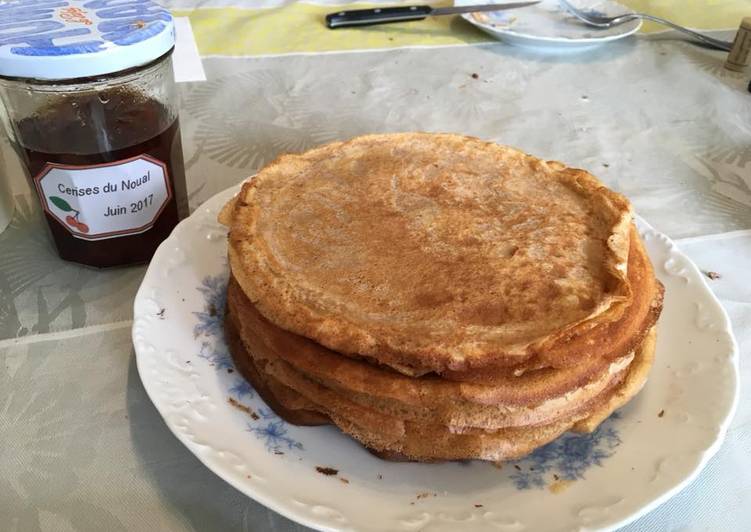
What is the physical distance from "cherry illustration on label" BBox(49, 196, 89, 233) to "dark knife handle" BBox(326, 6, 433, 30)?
1252mm

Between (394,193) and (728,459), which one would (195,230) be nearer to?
(394,193)

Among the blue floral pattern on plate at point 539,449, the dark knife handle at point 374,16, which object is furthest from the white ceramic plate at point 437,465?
the dark knife handle at point 374,16

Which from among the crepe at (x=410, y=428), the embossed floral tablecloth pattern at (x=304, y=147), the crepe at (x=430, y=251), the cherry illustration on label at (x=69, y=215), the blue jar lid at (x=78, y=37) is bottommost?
the embossed floral tablecloth pattern at (x=304, y=147)

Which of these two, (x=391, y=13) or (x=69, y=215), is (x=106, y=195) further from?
(x=391, y=13)

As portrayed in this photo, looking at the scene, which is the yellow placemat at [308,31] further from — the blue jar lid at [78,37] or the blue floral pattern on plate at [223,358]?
the blue floral pattern on plate at [223,358]

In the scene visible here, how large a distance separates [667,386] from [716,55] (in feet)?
5.14

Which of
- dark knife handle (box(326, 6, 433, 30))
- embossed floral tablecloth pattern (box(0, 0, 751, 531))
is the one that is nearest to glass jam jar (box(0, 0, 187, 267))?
embossed floral tablecloth pattern (box(0, 0, 751, 531))

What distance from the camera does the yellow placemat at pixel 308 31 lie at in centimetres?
201

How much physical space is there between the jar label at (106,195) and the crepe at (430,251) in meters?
0.18

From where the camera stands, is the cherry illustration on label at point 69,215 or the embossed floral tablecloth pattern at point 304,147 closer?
the embossed floral tablecloth pattern at point 304,147

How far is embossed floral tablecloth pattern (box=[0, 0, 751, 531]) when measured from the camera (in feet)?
2.80

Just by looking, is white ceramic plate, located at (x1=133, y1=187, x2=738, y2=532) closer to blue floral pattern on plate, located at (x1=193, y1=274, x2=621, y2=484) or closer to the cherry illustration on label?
blue floral pattern on plate, located at (x1=193, y1=274, x2=621, y2=484)

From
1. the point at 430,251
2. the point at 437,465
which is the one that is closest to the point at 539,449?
the point at 437,465

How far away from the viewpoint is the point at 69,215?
1.10 metres
